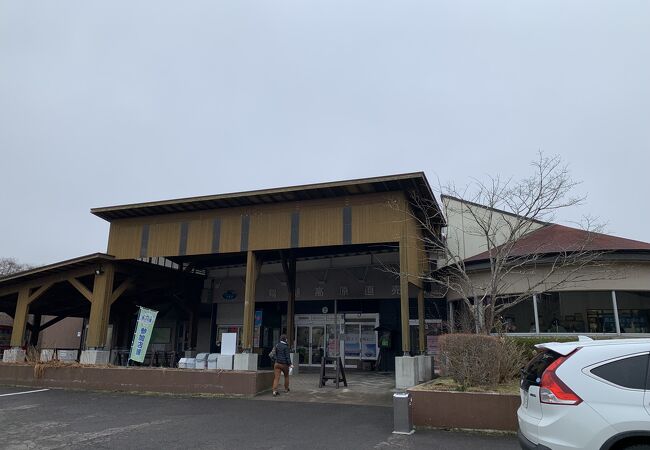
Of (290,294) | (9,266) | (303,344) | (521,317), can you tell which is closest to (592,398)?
(521,317)

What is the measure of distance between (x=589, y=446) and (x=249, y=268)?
14.4 m

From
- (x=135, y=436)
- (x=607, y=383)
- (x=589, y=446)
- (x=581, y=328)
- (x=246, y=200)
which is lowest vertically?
(x=135, y=436)

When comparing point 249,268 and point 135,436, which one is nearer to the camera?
point 135,436

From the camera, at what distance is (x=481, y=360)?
9500 millimetres

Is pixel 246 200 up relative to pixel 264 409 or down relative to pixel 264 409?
up

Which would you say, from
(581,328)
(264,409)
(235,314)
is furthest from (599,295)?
(235,314)

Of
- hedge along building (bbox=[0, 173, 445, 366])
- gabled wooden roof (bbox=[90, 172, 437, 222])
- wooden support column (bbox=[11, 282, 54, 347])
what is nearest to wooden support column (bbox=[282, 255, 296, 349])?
hedge along building (bbox=[0, 173, 445, 366])

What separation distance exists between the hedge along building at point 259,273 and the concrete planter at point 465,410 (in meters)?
5.30

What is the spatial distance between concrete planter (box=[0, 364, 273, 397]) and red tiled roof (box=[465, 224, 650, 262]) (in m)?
8.92

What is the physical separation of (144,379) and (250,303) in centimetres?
422

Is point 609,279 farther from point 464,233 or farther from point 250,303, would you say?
point 250,303

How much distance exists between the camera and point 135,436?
8617mm

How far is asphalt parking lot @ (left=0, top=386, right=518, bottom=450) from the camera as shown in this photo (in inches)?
316

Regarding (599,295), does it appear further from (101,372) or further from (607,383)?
(101,372)
